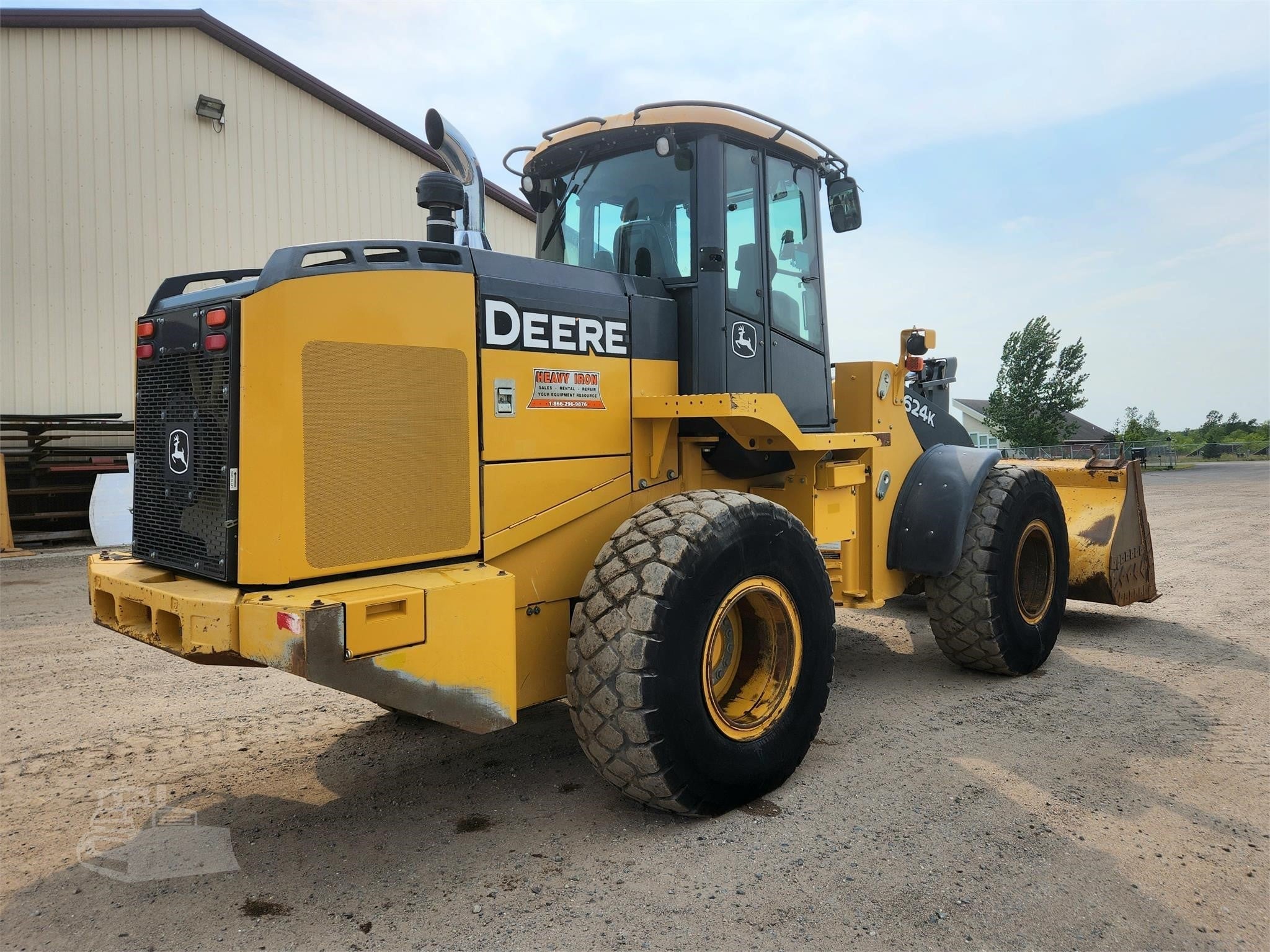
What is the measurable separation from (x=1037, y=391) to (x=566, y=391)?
4714 cm

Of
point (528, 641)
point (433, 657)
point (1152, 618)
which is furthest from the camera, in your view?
point (1152, 618)

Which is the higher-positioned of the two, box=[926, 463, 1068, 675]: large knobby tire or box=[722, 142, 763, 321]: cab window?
box=[722, 142, 763, 321]: cab window

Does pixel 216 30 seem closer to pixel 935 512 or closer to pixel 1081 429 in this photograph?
pixel 935 512

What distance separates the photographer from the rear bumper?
3.00m

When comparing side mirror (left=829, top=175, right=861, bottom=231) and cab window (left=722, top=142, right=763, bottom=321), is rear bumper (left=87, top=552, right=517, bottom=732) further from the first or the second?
side mirror (left=829, top=175, right=861, bottom=231)

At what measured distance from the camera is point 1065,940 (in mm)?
2867

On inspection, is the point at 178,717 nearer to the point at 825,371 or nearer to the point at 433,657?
the point at 433,657

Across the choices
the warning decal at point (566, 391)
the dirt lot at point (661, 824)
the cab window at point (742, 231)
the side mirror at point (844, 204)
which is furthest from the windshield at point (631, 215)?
the dirt lot at point (661, 824)

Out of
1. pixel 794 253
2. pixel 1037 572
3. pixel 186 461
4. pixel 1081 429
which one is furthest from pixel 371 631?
pixel 1081 429

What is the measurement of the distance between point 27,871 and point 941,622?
15.8ft

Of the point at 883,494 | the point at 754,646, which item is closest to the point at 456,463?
the point at 754,646

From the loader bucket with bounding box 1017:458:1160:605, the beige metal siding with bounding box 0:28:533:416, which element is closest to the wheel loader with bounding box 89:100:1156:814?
the loader bucket with bounding box 1017:458:1160:605

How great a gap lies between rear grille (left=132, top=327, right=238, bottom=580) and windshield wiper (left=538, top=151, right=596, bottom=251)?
85.0 inches

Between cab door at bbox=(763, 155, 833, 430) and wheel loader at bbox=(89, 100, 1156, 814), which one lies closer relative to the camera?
wheel loader at bbox=(89, 100, 1156, 814)
